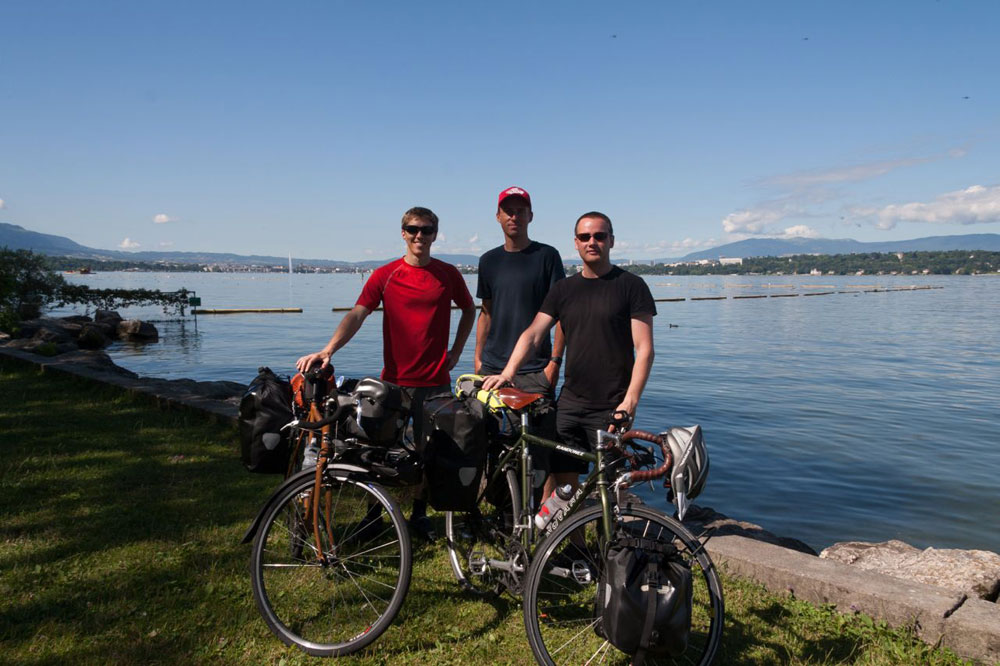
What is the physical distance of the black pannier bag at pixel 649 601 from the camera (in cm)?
260

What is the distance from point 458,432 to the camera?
3.49 m

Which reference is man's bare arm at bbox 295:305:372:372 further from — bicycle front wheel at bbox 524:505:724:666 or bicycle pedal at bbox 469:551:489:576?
bicycle front wheel at bbox 524:505:724:666

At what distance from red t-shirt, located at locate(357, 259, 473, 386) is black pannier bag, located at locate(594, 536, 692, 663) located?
2.19m

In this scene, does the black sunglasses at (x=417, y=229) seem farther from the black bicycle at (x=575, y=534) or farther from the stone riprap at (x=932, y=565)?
the stone riprap at (x=932, y=565)

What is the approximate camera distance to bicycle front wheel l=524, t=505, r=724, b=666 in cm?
290

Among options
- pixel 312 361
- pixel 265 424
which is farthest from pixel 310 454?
pixel 312 361

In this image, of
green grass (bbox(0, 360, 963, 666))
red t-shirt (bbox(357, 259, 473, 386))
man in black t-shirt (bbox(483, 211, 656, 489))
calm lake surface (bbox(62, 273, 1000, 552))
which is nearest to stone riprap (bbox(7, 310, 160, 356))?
calm lake surface (bbox(62, 273, 1000, 552))

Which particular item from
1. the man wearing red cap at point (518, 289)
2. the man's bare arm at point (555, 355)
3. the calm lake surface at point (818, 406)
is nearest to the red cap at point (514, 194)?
the man wearing red cap at point (518, 289)

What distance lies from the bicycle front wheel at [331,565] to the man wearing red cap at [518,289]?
154cm

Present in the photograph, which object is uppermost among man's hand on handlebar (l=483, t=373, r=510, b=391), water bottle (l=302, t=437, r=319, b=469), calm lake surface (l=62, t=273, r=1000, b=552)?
man's hand on handlebar (l=483, t=373, r=510, b=391)

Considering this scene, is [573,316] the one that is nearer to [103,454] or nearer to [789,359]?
[103,454]

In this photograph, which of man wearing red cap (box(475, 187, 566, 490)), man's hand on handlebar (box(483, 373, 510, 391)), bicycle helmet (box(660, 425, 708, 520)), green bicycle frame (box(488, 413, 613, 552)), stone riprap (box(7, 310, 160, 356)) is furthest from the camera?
stone riprap (box(7, 310, 160, 356))

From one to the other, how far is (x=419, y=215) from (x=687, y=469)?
2474mm

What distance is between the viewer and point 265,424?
Result: 368cm
